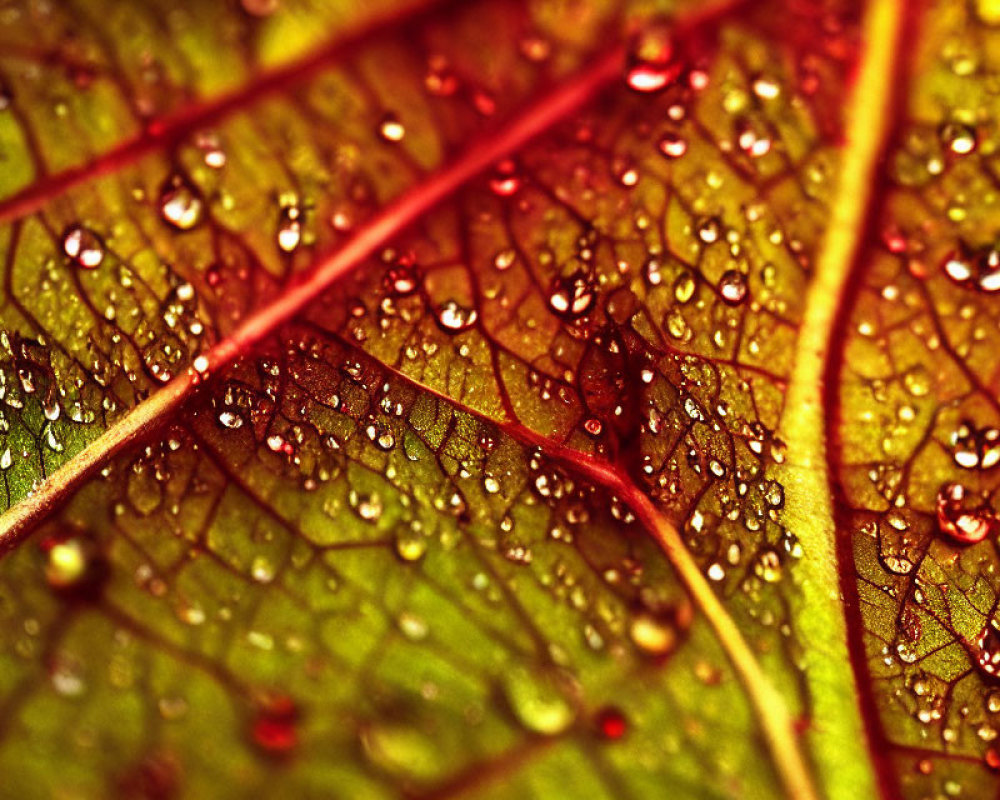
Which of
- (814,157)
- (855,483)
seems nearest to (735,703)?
(855,483)

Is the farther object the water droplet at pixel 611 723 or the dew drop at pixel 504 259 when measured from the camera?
the dew drop at pixel 504 259

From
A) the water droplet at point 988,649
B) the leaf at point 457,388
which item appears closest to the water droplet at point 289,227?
the leaf at point 457,388

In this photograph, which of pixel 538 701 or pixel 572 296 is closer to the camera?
pixel 538 701

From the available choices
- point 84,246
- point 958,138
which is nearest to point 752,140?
point 958,138

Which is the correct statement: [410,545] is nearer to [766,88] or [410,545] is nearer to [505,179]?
[505,179]

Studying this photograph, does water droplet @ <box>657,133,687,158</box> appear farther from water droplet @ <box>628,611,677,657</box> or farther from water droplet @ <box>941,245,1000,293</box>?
water droplet @ <box>628,611,677,657</box>

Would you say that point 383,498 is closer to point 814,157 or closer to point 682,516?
point 682,516

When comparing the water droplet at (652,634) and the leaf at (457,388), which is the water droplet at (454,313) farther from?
the water droplet at (652,634)
